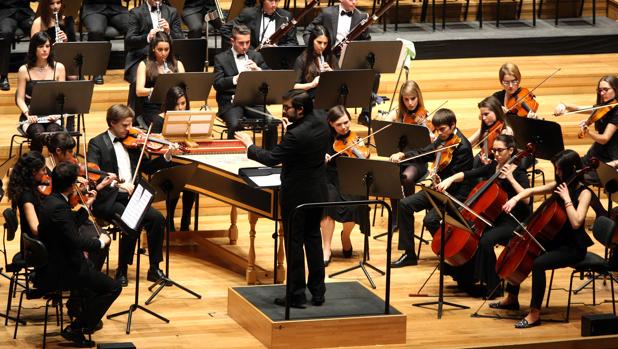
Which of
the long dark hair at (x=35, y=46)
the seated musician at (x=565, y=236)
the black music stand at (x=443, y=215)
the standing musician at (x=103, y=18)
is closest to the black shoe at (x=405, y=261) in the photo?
the black music stand at (x=443, y=215)

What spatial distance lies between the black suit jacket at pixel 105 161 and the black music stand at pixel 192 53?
1554 mm

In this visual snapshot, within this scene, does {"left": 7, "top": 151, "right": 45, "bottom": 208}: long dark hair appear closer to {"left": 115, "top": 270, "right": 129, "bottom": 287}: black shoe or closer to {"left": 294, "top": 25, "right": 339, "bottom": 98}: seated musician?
{"left": 115, "top": 270, "right": 129, "bottom": 287}: black shoe

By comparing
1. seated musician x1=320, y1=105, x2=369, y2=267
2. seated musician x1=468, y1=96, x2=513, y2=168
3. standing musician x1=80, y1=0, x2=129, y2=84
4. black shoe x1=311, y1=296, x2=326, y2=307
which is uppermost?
standing musician x1=80, y1=0, x2=129, y2=84

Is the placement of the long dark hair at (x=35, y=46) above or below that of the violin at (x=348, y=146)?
Result: above

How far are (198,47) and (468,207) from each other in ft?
8.79

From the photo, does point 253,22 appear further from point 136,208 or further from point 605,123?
point 136,208

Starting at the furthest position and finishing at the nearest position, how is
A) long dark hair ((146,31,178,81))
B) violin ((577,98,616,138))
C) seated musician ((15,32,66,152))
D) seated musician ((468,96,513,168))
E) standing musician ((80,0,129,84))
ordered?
standing musician ((80,0,129,84)) < long dark hair ((146,31,178,81)) < seated musician ((15,32,66,152)) < violin ((577,98,616,138)) < seated musician ((468,96,513,168))

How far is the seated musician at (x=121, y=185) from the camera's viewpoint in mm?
7270

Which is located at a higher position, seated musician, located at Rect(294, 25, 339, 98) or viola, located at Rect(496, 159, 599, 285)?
seated musician, located at Rect(294, 25, 339, 98)

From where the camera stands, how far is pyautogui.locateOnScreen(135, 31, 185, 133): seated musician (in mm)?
8414

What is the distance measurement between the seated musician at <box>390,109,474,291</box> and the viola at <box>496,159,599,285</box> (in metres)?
0.72

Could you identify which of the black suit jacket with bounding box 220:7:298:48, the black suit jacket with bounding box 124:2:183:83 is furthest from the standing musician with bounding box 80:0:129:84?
the black suit jacket with bounding box 220:7:298:48

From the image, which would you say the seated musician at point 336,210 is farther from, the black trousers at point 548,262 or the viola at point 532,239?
the black trousers at point 548,262

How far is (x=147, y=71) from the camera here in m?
8.52
